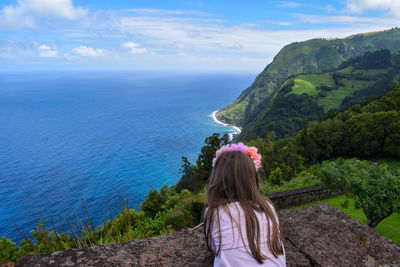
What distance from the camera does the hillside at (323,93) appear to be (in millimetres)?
86938

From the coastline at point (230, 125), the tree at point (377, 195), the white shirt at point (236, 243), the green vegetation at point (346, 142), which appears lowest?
the coastline at point (230, 125)

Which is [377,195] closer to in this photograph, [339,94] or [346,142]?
[346,142]

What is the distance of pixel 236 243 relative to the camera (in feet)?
6.95

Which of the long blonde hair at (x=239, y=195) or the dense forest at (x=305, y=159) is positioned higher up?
the long blonde hair at (x=239, y=195)

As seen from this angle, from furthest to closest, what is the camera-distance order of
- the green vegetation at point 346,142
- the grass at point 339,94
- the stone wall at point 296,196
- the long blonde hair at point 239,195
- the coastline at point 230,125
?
the coastline at point 230,125, the grass at point 339,94, the green vegetation at point 346,142, the stone wall at point 296,196, the long blonde hair at point 239,195

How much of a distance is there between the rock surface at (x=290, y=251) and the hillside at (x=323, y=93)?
71865 mm

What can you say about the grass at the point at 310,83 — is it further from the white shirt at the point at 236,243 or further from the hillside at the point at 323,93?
the white shirt at the point at 236,243

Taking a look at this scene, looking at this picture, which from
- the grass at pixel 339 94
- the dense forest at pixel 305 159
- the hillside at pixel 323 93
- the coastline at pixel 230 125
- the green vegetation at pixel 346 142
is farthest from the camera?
the coastline at pixel 230 125

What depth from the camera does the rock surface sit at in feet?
8.15

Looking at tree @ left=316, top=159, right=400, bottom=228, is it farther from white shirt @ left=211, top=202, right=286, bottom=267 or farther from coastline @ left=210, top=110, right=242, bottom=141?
coastline @ left=210, top=110, right=242, bottom=141

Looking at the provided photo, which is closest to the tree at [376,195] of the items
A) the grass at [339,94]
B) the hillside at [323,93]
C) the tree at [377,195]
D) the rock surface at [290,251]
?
the tree at [377,195]

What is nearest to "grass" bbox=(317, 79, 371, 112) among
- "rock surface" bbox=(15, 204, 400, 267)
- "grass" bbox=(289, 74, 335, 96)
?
"grass" bbox=(289, 74, 335, 96)

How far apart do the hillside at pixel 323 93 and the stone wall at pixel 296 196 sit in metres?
63.6

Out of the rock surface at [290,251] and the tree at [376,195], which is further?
the tree at [376,195]
